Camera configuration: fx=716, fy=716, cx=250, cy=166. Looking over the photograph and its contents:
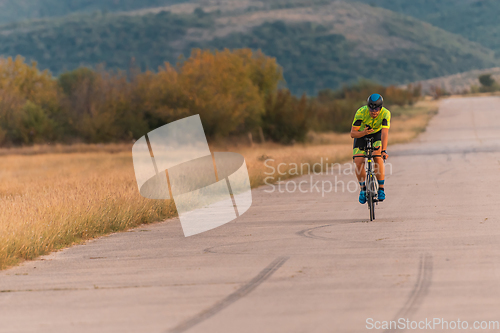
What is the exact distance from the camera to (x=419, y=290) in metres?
7.14

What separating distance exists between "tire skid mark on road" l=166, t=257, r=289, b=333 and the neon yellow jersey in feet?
13.6

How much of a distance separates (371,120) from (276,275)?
518 cm

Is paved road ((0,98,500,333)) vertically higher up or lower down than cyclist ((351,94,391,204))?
lower down

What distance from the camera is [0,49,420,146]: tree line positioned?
49.8 meters

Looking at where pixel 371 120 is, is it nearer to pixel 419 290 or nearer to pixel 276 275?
pixel 276 275

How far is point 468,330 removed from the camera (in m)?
5.80

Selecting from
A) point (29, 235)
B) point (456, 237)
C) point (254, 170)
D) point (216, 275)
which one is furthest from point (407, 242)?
point (254, 170)

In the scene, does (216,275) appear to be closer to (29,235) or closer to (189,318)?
(189,318)

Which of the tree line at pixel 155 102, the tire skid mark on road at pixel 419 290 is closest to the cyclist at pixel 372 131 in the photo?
the tire skid mark on road at pixel 419 290

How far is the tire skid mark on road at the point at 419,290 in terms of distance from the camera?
6.27m

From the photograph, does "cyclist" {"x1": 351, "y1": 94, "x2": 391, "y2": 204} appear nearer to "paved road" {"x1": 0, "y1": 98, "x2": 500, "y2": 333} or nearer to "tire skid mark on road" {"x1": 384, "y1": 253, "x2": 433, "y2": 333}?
"paved road" {"x1": 0, "y1": 98, "x2": 500, "y2": 333}

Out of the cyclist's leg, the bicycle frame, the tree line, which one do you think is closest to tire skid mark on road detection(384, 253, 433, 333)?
the bicycle frame

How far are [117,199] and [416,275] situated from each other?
813 cm

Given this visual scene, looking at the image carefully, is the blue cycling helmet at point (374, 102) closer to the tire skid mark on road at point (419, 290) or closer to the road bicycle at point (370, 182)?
the road bicycle at point (370, 182)
